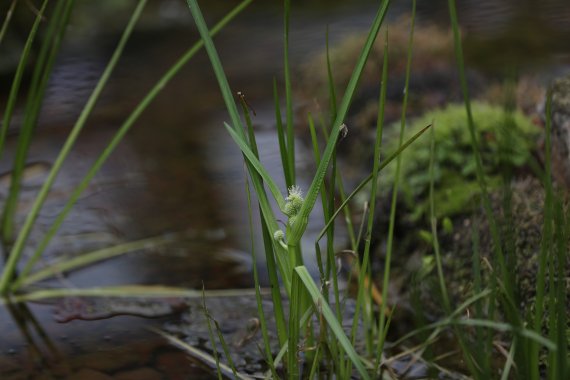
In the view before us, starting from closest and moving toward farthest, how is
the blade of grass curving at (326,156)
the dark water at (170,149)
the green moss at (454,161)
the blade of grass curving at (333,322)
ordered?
1. the blade of grass curving at (333,322)
2. the blade of grass curving at (326,156)
3. the dark water at (170,149)
4. the green moss at (454,161)

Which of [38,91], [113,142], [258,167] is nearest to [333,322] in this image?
[258,167]

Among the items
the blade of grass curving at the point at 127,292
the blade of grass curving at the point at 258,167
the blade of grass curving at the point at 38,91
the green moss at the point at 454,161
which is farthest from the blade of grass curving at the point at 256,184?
the green moss at the point at 454,161

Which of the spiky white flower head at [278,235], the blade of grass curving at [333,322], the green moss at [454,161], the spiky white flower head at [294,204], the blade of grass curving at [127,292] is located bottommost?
the blade of grass curving at [127,292]

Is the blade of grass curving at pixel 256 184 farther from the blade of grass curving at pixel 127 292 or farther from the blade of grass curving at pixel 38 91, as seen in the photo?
the blade of grass curving at pixel 127 292

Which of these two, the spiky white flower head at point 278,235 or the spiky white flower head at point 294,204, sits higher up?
the spiky white flower head at point 294,204

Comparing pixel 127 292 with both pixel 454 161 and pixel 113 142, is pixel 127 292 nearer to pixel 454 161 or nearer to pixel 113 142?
pixel 113 142

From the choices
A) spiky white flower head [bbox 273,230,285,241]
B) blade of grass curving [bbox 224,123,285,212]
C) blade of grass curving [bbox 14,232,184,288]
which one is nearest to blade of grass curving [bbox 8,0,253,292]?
blade of grass curving [bbox 14,232,184,288]

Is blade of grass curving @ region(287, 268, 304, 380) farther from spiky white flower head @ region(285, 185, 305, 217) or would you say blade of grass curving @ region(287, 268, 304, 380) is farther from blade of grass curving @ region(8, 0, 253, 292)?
blade of grass curving @ region(8, 0, 253, 292)
